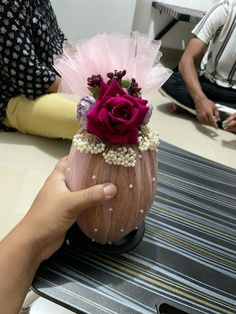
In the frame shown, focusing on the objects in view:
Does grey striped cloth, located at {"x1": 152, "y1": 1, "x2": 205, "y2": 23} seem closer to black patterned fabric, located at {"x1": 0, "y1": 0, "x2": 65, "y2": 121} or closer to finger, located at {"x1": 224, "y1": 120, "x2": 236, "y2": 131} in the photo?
finger, located at {"x1": 224, "y1": 120, "x2": 236, "y2": 131}

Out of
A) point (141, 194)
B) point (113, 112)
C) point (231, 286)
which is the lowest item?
point (231, 286)

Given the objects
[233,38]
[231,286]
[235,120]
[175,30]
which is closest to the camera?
[231,286]

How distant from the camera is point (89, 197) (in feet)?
1.66

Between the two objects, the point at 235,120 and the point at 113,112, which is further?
the point at 235,120

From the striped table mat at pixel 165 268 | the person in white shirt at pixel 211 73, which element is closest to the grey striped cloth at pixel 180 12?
the person in white shirt at pixel 211 73

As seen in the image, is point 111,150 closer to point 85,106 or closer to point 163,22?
point 85,106

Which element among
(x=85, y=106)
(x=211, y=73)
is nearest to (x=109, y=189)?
(x=85, y=106)

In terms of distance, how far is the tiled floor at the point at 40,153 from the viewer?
3.05ft

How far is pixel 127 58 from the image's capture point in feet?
1.83

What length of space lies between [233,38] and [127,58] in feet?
4.58

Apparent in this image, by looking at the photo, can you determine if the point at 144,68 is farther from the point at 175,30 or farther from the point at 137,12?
the point at 175,30

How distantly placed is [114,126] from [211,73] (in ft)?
5.07

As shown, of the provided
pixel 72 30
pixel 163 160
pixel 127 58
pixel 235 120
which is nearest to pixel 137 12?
pixel 72 30

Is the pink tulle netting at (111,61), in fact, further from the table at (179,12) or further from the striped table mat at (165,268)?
the table at (179,12)
